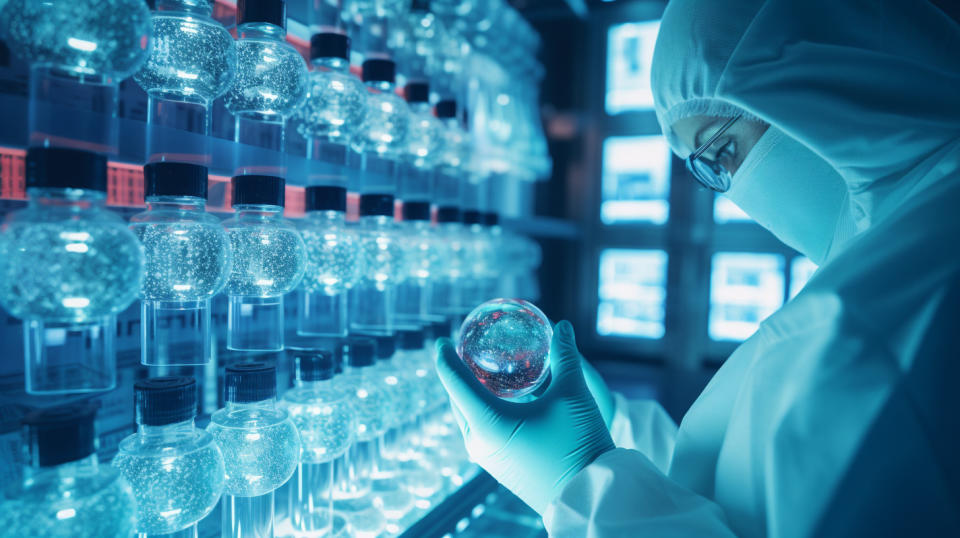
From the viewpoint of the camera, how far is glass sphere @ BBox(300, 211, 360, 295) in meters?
1.07

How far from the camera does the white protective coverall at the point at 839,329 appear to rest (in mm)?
691

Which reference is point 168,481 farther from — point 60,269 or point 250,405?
point 60,269

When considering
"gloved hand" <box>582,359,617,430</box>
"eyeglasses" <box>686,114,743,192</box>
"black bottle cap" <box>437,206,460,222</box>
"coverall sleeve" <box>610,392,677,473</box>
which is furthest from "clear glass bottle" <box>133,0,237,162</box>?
"coverall sleeve" <box>610,392,677,473</box>

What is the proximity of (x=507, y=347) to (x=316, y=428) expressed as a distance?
40 centimetres

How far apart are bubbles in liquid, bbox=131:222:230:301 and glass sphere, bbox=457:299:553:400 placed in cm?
44

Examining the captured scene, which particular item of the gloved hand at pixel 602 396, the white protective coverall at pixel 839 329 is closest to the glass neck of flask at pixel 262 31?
the white protective coverall at pixel 839 329

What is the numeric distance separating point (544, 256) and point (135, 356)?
2.58m

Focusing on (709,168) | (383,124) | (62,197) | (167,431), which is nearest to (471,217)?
(383,124)

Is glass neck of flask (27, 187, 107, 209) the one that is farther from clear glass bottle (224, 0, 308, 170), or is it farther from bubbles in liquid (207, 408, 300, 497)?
bubbles in liquid (207, 408, 300, 497)

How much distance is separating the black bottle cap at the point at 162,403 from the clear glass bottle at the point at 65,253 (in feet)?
0.38

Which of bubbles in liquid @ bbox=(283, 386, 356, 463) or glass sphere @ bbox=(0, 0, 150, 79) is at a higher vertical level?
→ glass sphere @ bbox=(0, 0, 150, 79)

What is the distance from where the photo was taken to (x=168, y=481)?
2.44 feet

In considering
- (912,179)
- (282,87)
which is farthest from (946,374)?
(282,87)

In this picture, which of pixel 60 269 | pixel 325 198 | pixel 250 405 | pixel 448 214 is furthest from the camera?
pixel 448 214
